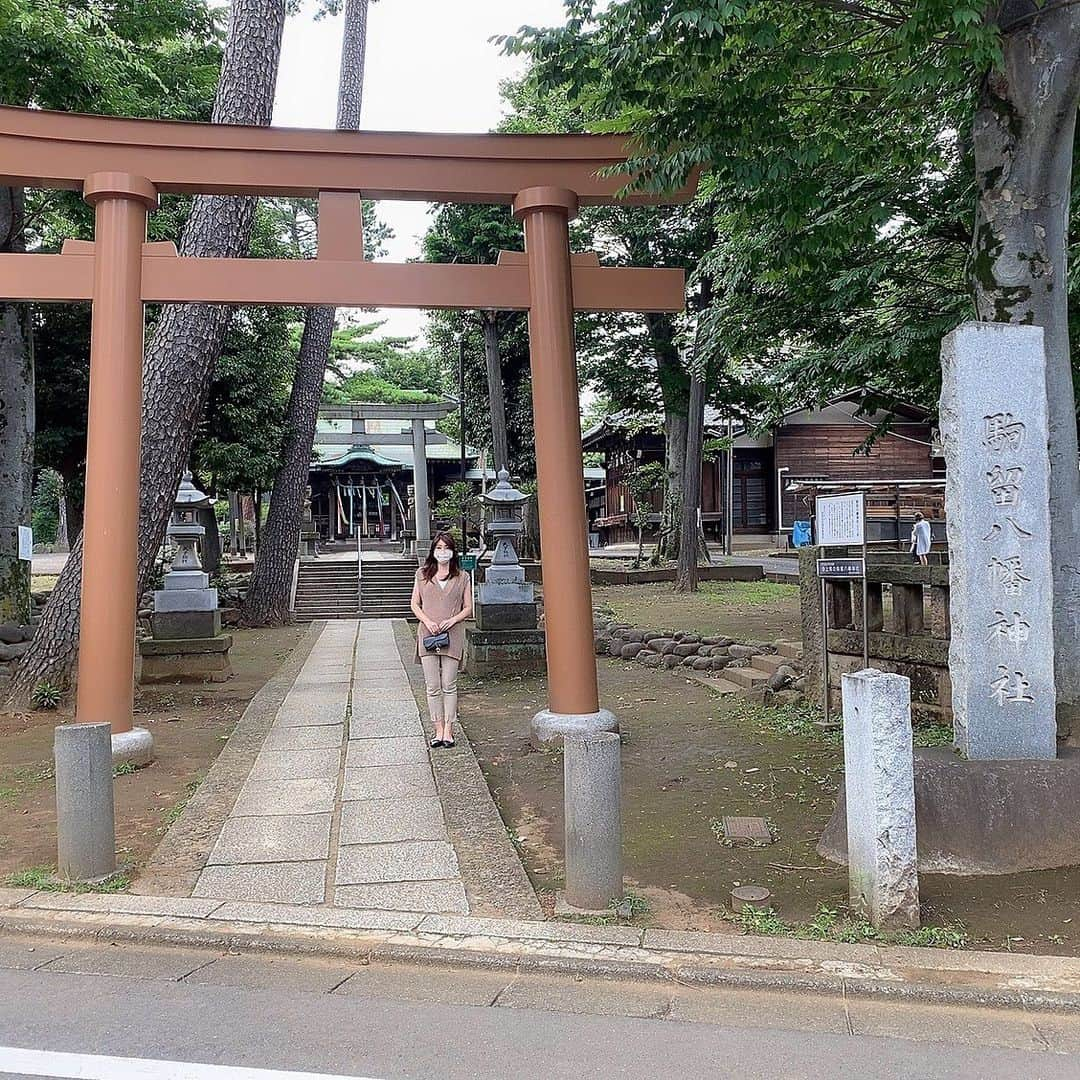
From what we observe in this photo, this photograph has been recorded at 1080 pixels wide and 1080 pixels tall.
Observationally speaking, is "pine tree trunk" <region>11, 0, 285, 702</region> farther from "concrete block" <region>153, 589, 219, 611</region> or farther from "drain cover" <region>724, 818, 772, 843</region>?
"drain cover" <region>724, 818, 772, 843</region>

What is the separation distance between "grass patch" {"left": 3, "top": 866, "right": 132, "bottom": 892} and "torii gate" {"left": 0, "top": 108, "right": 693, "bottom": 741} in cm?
210

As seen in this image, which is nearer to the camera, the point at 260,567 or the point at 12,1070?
the point at 12,1070

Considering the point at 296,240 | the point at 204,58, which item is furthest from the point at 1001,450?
the point at 296,240

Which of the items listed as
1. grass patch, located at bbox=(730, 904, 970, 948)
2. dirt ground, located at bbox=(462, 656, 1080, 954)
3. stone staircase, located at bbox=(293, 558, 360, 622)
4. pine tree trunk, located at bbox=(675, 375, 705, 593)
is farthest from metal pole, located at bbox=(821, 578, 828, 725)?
stone staircase, located at bbox=(293, 558, 360, 622)

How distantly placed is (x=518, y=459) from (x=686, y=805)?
66.4 feet

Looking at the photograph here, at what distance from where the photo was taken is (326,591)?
2211 centimetres

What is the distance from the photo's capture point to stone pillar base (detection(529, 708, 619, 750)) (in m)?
6.96

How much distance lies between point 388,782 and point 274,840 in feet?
4.09

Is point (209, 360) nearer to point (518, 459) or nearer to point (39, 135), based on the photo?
point (39, 135)

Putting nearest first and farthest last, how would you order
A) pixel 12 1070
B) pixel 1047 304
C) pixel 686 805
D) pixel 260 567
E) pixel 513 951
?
1. pixel 12 1070
2. pixel 513 951
3. pixel 1047 304
4. pixel 686 805
5. pixel 260 567

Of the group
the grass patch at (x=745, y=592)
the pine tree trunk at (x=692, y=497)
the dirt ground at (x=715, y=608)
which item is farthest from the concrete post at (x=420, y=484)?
the pine tree trunk at (x=692, y=497)

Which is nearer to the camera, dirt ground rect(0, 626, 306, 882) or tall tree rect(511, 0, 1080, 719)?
tall tree rect(511, 0, 1080, 719)

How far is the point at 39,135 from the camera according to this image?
22.1 ft

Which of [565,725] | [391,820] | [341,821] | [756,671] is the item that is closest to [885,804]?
[391,820]
